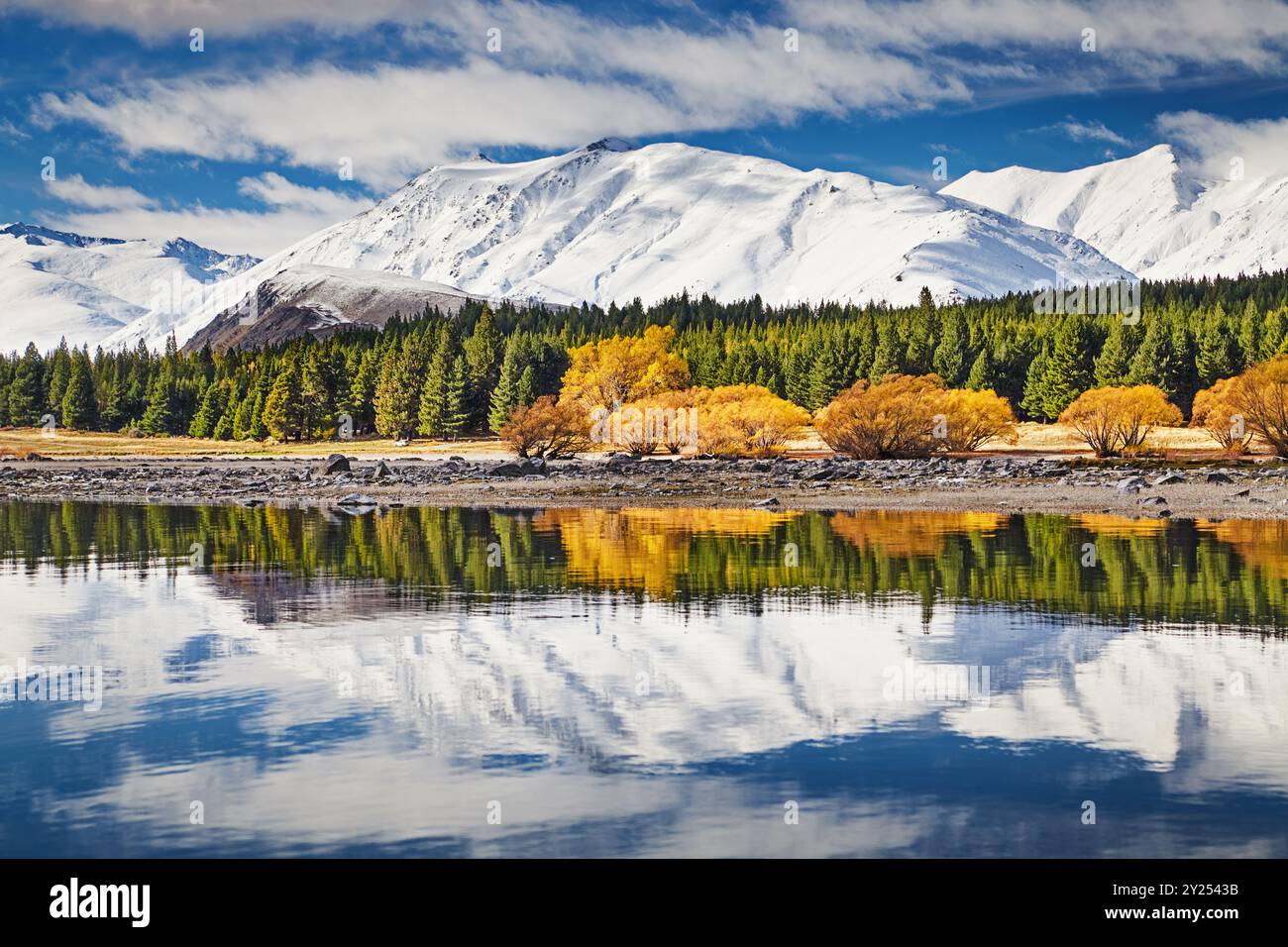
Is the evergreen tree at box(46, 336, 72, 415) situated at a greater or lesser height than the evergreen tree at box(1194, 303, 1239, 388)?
greater

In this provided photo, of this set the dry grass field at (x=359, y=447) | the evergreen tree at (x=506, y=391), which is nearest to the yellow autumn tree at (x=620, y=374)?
the evergreen tree at (x=506, y=391)

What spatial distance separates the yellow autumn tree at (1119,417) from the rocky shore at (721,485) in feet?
14.4

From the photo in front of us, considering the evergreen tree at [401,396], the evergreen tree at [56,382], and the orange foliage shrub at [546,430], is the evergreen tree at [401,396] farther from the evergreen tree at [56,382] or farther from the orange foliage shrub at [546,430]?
the evergreen tree at [56,382]

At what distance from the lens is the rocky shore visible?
154 feet

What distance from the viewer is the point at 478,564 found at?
2788 centimetres

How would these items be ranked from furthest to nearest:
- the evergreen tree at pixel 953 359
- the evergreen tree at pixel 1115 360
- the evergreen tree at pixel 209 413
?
the evergreen tree at pixel 209 413 → the evergreen tree at pixel 953 359 → the evergreen tree at pixel 1115 360

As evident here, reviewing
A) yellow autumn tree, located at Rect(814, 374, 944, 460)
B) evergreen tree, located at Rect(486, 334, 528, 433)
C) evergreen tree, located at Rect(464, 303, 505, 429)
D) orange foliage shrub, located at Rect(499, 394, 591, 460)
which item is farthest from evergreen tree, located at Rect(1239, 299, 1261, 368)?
evergreen tree, located at Rect(464, 303, 505, 429)

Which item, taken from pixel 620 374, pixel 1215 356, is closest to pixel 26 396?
pixel 620 374

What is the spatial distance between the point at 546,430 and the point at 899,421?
22.7 meters

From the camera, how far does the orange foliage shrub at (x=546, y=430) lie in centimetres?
8294

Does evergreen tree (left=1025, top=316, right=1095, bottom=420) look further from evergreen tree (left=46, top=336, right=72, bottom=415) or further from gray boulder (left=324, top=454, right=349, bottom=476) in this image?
evergreen tree (left=46, top=336, right=72, bottom=415)

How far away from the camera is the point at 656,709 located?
1391 centimetres

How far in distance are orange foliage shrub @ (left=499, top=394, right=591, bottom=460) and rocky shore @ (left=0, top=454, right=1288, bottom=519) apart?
3584 millimetres
